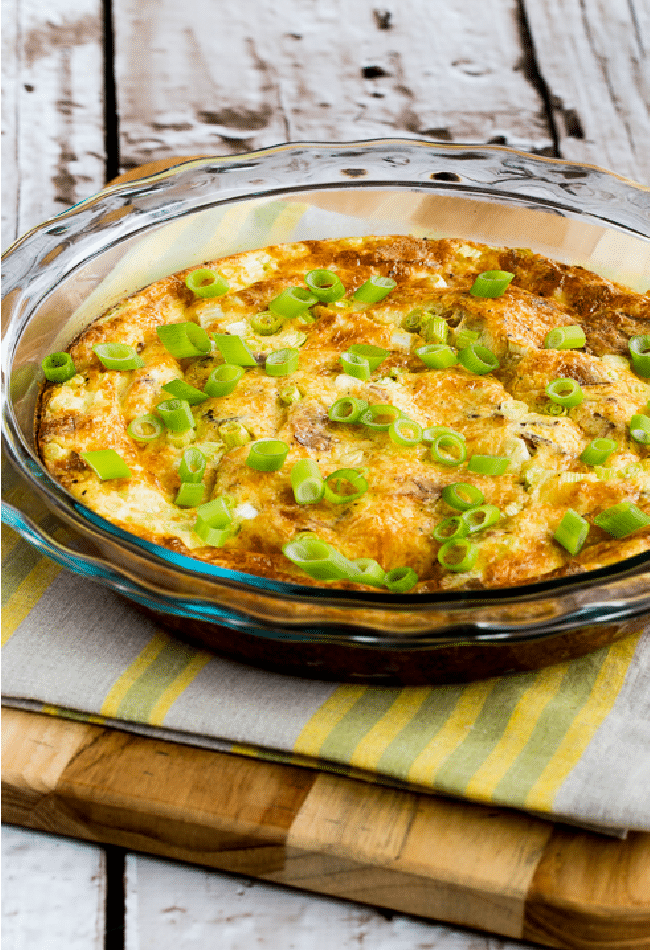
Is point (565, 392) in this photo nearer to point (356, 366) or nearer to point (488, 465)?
point (488, 465)

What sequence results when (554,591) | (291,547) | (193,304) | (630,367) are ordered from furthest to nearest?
→ (193,304) → (630,367) → (291,547) → (554,591)

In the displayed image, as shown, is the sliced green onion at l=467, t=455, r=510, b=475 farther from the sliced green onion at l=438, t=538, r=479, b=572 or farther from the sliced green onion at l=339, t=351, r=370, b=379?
the sliced green onion at l=339, t=351, r=370, b=379

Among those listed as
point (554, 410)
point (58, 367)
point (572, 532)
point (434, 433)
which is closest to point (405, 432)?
point (434, 433)

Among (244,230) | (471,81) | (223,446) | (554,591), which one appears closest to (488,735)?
(554,591)

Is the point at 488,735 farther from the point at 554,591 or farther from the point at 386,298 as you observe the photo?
the point at 386,298

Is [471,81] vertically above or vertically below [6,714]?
above

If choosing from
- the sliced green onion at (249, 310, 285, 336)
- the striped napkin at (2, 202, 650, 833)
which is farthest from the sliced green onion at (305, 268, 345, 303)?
the striped napkin at (2, 202, 650, 833)

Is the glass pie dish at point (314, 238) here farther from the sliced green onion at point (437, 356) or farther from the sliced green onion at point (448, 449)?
the sliced green onion at point (437, 356)

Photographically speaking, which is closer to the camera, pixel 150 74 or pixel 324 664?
pixel 324 664
